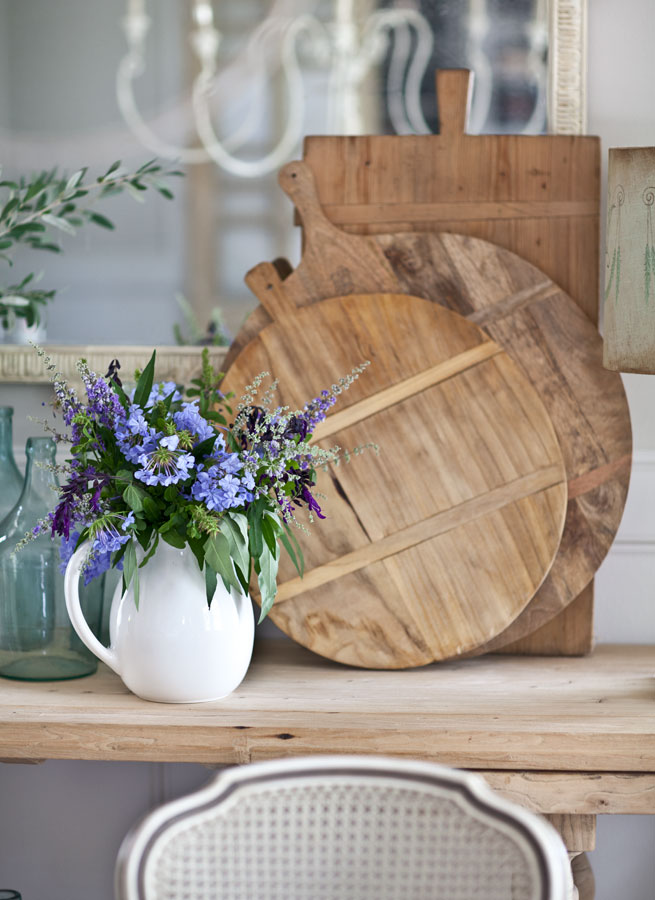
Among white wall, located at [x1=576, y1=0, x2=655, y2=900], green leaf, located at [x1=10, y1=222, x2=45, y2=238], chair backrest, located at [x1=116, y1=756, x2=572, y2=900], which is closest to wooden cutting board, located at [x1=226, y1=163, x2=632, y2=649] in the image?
white wall, located at [x1=576, y1=0, x2=655, y2=900]

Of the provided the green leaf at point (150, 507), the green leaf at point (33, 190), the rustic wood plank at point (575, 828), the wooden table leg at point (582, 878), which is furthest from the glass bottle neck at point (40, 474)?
the wooden table leg at point (582, 878)

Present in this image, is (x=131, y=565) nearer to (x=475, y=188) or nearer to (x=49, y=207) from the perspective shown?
(x=49, y=207)

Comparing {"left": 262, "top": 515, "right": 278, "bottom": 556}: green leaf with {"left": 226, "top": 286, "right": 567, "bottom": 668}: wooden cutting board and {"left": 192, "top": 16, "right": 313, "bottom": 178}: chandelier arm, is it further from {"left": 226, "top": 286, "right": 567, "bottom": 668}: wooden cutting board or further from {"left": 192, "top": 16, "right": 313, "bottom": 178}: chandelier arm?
{"left": 192, "top": 16, "right": 313, "bottom": 178}: chandelier arm

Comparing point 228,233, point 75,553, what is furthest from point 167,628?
point 228,233

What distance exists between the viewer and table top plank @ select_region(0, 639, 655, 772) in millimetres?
1099

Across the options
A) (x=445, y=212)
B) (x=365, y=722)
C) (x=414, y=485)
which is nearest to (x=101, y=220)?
(x=445, y=212)

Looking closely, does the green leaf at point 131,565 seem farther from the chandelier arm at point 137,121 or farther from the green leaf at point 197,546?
the chandelier arm at point 137,121

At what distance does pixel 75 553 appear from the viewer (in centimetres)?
117

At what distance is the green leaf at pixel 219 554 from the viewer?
1.15 metres

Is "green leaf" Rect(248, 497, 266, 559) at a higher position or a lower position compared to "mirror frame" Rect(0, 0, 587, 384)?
lower

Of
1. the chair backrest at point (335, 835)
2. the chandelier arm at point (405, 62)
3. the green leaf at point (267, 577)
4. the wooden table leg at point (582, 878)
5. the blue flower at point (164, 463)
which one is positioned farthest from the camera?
the chandelier arm at point (405, 62)

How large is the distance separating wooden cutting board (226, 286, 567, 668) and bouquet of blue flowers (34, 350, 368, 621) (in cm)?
16

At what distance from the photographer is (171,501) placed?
3.77ft

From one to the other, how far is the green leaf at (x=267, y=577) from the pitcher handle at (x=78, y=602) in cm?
21
